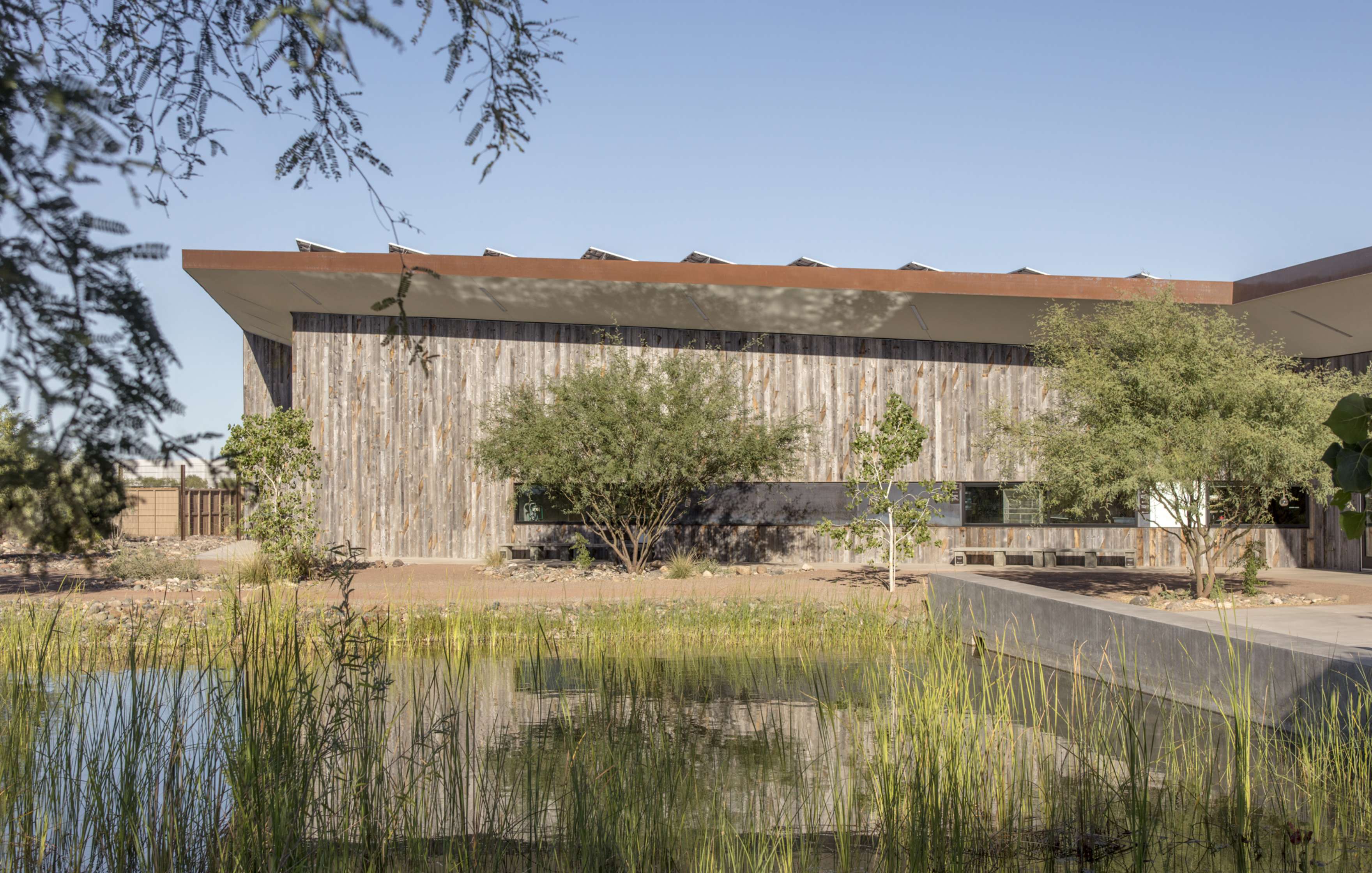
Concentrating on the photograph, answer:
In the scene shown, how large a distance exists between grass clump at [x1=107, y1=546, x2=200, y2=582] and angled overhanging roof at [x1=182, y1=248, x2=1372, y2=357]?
5.27m

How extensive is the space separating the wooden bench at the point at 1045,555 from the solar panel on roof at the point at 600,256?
28.0ft

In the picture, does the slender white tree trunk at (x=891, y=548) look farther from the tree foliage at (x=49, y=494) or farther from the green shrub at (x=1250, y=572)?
the tree foliage at (x=49, y=494)

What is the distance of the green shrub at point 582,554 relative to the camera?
16.7m

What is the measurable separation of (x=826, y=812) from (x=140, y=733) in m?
3.15

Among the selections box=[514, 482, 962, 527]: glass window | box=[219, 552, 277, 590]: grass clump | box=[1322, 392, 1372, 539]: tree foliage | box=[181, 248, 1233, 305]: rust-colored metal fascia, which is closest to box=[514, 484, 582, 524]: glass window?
box=[514, 482, 962, 527]: glass window

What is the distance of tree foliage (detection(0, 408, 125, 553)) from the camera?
201 cm

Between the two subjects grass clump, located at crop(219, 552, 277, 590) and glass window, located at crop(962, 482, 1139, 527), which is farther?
glass window, located at crop(962, 482, 1139, 527)

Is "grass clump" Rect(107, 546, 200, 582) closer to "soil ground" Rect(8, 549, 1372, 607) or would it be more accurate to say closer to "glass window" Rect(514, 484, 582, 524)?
"soil ground" Rect(8, 549, 1372, 607)

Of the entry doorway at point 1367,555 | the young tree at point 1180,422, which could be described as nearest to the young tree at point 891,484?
the young tree at point 1180,422

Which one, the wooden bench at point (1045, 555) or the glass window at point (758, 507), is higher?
the glass window at point (758, 507)

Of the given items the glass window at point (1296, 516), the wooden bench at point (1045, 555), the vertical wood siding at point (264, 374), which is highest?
the vertical wood siding at point (264, 374)

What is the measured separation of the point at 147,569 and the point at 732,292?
1037 cm

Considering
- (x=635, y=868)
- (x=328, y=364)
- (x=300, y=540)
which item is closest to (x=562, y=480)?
(x=300, y=540)

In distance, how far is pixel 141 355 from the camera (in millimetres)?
2109
